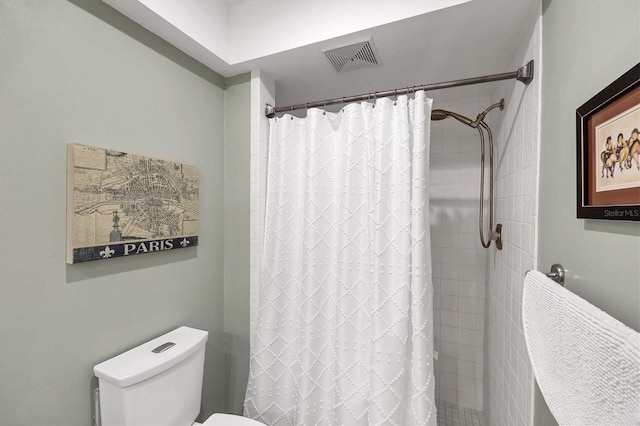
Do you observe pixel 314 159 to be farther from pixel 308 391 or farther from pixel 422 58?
pixel 308 391

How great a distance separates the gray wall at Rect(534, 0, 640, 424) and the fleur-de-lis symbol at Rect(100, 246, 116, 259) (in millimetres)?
1578

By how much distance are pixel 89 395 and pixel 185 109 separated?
4.36ft

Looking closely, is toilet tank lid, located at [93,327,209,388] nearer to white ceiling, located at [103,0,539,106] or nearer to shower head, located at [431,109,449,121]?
white ceiling, located at [103,0,539,106]

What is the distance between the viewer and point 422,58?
4.82ft

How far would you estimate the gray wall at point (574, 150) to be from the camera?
23.1 inches

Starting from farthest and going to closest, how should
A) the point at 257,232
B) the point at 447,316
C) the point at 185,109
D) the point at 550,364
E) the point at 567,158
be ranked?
the point at 447,316, the point at 257,232, the point at 185,109, the point at 567,158, the point at 550,364

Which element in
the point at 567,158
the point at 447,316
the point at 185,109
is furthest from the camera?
the point at 447,316

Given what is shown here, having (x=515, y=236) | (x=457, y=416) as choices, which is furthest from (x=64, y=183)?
(x=457, y=416)

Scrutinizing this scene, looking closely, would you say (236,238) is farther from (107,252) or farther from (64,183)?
(64,183)

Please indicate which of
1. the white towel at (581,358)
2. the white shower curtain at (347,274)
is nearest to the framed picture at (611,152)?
the white towel at (581,358)

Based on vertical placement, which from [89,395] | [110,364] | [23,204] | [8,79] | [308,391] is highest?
[8,79]

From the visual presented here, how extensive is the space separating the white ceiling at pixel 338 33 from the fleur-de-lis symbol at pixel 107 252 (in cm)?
100

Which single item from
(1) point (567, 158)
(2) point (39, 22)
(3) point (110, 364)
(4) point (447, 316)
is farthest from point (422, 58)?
(3) point (110, 364)

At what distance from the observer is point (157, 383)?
1.09 m
